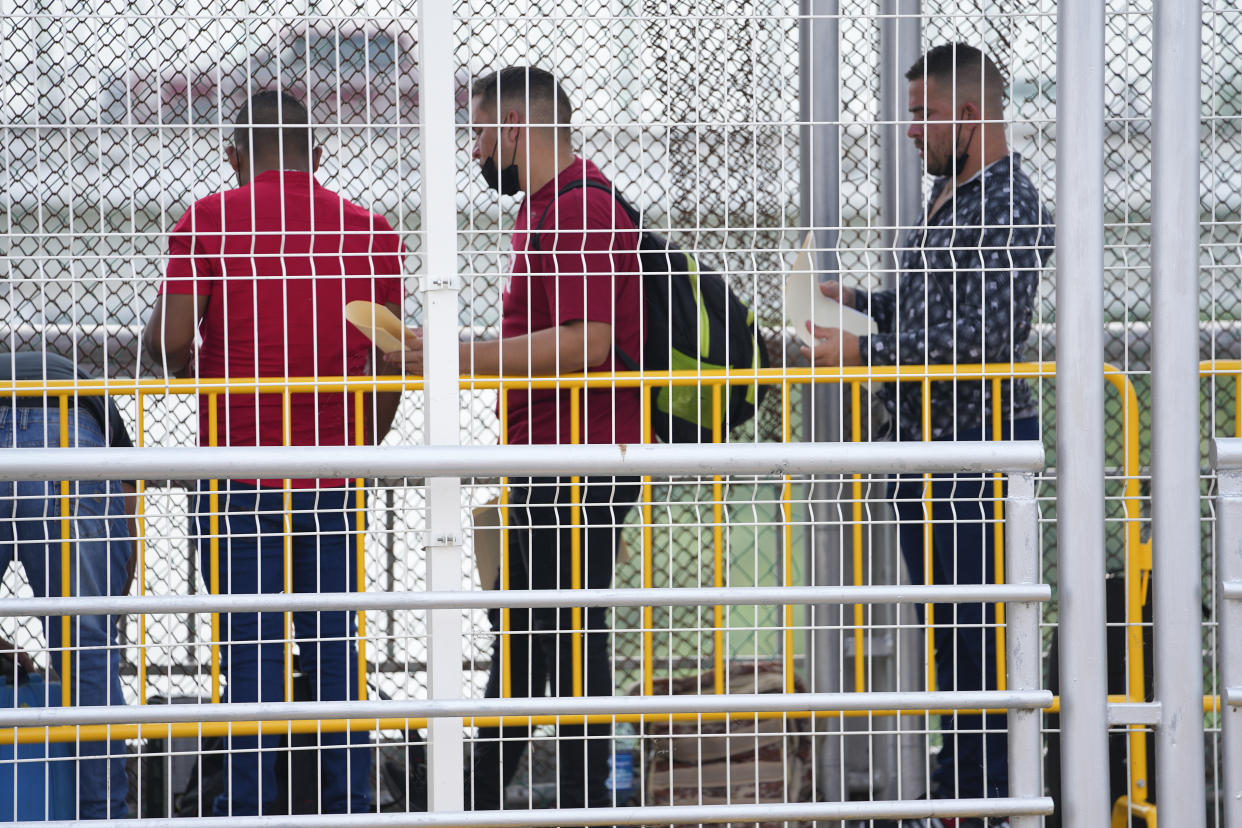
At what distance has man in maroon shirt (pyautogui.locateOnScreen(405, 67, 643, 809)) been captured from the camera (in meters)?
3.42

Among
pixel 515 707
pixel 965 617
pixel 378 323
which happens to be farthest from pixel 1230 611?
pixel 378 323

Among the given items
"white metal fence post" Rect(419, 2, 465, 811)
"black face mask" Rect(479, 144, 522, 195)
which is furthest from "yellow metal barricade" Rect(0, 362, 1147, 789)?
"black face mask" Rect(479, 144, 522, 195)

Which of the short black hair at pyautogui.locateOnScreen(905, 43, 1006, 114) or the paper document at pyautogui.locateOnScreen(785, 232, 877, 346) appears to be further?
the short black hair at pyautogui.locateOnScreen(905, 43, 1006, 114)

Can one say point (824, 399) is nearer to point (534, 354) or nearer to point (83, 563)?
point (534, 354)

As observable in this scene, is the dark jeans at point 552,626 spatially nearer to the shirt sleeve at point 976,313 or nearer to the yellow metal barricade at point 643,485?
the yellow metal barricade at point 643,485

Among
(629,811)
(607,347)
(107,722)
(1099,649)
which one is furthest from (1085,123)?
(107,722)

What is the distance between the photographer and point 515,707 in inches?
105

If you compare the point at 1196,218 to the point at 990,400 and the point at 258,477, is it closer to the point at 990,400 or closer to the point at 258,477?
the point at 990,400

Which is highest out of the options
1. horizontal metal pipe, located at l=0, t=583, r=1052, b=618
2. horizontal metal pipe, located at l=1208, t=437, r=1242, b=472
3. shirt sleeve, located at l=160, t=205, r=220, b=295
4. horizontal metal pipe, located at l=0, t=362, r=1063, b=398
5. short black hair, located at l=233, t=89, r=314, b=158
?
short black hair, located at l=233, t=89, r=314, b=158

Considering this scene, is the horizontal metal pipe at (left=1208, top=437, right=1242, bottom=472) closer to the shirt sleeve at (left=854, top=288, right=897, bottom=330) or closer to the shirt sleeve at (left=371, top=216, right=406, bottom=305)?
the shirt sleeve at (left=854, top=288, right=897, bottom=330)

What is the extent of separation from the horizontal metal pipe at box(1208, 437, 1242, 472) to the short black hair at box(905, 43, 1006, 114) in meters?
1.24

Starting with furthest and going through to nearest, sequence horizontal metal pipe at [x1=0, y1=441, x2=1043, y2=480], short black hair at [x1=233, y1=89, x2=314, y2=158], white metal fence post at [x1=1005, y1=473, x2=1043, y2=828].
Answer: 1. short black hair at [x1=233, y1=89, x2=314, y2=158]
2. white metal fence post at [x1=1005, y1=473, x2=1043, y2=828]
3. horizontal metal pipe at [x1=0, y1=441, x2=1043, y2=480]

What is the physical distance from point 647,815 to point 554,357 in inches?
44.5

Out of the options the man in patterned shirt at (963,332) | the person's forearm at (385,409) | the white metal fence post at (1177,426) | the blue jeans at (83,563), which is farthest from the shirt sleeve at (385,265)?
the white metal fence post at (1177,426)
